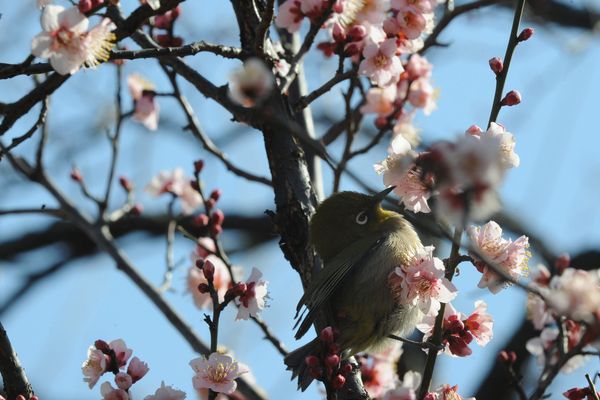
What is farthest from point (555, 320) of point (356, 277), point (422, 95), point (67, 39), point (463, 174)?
point (67, 39)

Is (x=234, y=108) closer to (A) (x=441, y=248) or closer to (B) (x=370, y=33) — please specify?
(B) (x=370, y=33)

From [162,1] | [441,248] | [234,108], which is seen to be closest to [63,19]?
[162,1]

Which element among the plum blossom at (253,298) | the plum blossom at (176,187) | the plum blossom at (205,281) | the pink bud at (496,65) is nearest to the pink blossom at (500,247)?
the pink bud at (496,65)

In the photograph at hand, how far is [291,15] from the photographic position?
3441 mm

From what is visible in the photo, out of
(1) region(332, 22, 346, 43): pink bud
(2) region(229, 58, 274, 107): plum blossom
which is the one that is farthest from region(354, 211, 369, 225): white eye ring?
(2) region(229, 58, 274, 107): plum blossom

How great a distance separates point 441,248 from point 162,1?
9.75 ft

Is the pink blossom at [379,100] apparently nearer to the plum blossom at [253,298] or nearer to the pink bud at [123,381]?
the plum blossom at [253,298]

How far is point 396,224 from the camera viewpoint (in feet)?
13.4

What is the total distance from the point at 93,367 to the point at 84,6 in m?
1.22

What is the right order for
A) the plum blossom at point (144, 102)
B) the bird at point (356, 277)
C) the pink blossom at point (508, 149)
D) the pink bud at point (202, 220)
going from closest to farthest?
the pink blossom at point (508, 149), the bird at point (356, 277), the pink bud at point (202, 220), the plum blossom at point (144, 102)

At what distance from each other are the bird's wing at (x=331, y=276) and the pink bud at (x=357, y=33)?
0.94 meters

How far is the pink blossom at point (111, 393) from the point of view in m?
2.75

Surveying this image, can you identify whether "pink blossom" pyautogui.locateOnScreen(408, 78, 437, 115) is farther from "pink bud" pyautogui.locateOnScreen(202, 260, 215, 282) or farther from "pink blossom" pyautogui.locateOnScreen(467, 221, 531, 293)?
"pink bud" pyautogui.locateOnScreen(202, 260, 215, 282)

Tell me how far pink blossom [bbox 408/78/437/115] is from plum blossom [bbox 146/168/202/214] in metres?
1.58
